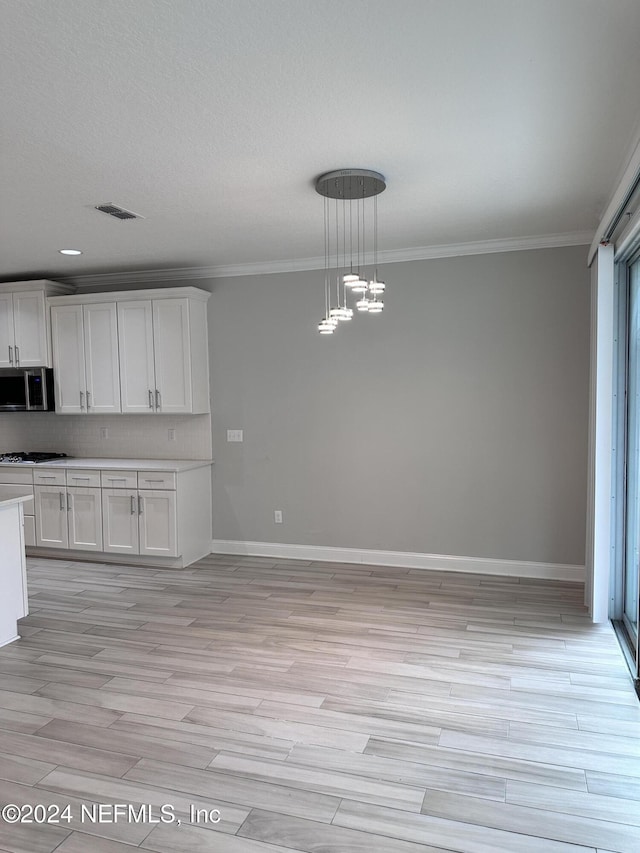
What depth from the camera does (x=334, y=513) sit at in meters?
5.55

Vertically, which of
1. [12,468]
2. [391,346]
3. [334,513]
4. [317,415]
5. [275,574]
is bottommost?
[275,574]

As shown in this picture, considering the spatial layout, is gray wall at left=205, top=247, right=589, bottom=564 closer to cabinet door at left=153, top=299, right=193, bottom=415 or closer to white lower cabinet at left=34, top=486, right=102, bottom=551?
cabinet door at left=153, top=299, right=193, bottom=415

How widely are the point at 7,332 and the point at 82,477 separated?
1796 mm

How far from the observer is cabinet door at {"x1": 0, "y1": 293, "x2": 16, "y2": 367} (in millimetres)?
6105

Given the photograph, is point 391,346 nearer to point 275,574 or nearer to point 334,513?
point 334,513

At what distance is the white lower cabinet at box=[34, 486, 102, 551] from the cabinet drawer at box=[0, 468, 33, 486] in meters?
0.12

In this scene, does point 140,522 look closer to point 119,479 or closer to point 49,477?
point 119,479

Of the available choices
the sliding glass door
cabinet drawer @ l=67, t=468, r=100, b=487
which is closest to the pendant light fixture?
the sliding glass door

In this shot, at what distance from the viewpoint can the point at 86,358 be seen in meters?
5.95

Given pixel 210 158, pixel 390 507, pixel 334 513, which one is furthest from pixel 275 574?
pixel 210 158

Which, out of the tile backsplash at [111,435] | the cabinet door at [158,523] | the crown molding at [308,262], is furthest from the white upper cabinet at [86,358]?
the cabinet door at [158,523]

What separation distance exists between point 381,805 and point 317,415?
144 inches

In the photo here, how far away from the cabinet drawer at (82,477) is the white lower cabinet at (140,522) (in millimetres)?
135

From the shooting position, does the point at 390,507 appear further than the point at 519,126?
Yes
